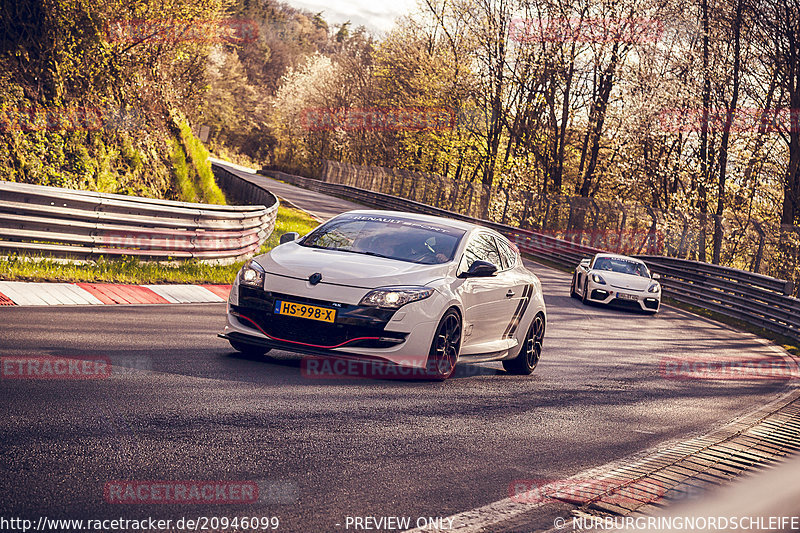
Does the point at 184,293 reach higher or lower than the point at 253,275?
lower

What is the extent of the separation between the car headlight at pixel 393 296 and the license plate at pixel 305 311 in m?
0.31

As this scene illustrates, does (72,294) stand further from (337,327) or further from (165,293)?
(337,327)

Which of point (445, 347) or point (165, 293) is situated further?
point (165, 293)

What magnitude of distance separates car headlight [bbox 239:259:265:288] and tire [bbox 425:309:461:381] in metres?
1.66

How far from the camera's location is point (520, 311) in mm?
9781

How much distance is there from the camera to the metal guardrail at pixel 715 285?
75.6 feet

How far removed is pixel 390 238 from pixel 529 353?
7.42ft

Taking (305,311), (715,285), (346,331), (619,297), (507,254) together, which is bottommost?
(619,297)

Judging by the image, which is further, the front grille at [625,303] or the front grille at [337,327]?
the front grille at [625,303]

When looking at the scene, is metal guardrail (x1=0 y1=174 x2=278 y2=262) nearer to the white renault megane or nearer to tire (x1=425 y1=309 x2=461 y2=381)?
the white renault megane

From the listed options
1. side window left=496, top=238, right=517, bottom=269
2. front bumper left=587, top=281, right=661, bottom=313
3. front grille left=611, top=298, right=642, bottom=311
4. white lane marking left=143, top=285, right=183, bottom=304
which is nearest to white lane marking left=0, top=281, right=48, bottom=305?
white lane marking left=143, top=285, right=183, bottom=304

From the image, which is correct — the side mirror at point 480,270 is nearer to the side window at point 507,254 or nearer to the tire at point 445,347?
the tire at point 445,347

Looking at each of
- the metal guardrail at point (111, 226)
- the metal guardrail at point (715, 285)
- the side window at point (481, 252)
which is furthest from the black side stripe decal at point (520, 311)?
the metal guardrail at point (715, 285)

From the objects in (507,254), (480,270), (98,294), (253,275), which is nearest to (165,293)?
(98,294)
